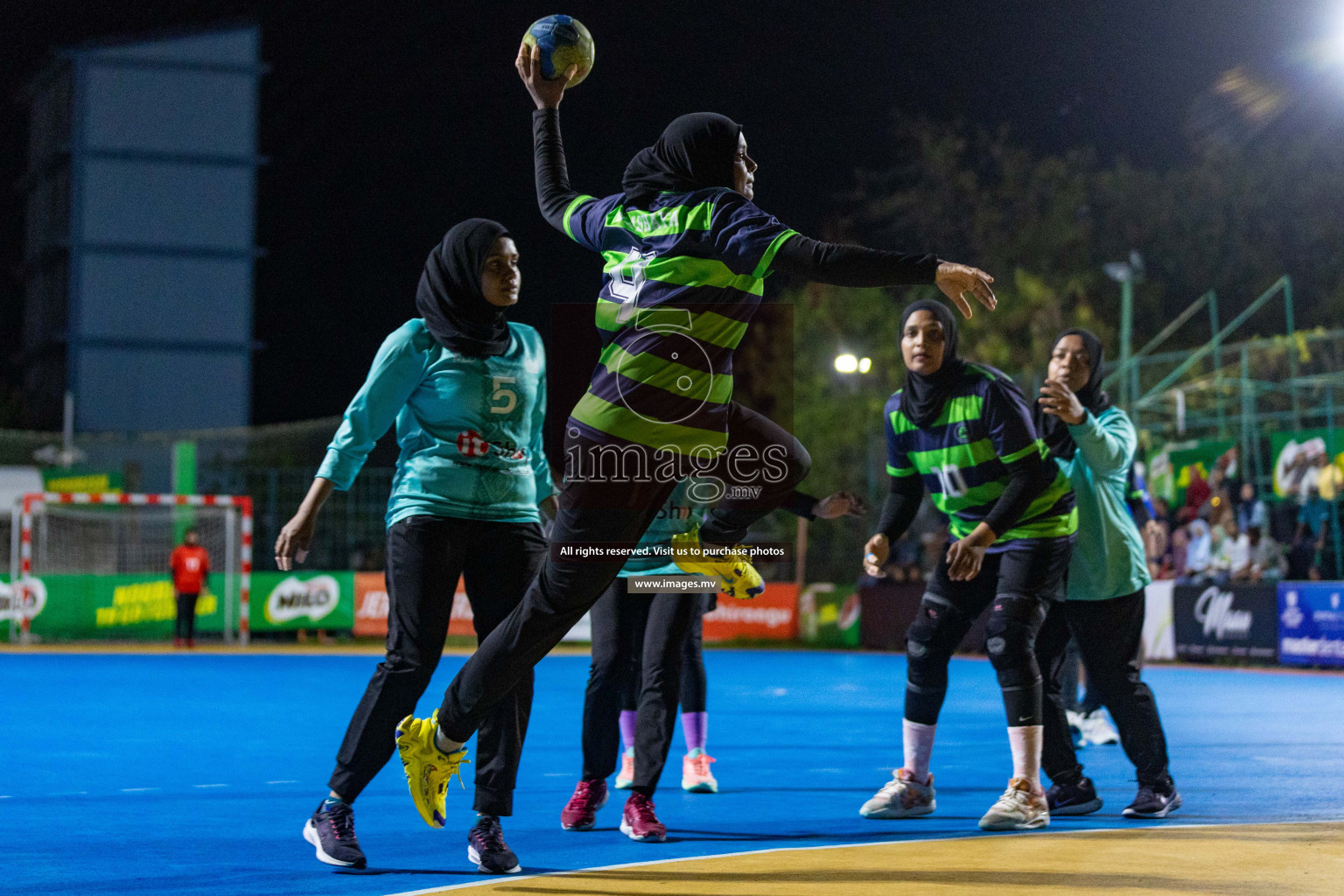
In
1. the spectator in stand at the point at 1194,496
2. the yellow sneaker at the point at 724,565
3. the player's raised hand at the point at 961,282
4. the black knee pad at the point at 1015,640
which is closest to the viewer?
the player's raised hand at the point at 961,282

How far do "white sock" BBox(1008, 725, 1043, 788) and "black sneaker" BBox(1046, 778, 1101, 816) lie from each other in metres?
0.39

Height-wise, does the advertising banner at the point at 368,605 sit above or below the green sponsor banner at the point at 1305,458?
below

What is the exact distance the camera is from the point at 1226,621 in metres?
19.1

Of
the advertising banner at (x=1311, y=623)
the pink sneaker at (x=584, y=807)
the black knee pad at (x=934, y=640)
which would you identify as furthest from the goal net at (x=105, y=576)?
the black knee pad at (x=934, y=640)

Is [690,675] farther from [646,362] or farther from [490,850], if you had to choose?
[646,362]

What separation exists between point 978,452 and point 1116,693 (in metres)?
1.24

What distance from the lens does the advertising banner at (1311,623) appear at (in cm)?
1759

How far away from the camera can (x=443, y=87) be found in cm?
3250

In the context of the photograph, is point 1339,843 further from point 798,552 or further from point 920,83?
point 920,83

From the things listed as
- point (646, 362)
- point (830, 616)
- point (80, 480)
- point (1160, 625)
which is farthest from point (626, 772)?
point (80, 480)

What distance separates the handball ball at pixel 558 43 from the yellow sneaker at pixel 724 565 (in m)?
1.67

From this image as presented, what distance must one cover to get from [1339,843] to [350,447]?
12.3ft

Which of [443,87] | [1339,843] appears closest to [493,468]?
[1339,843]

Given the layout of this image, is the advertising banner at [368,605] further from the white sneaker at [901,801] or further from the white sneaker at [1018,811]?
the white sneaker at [1018,811]
